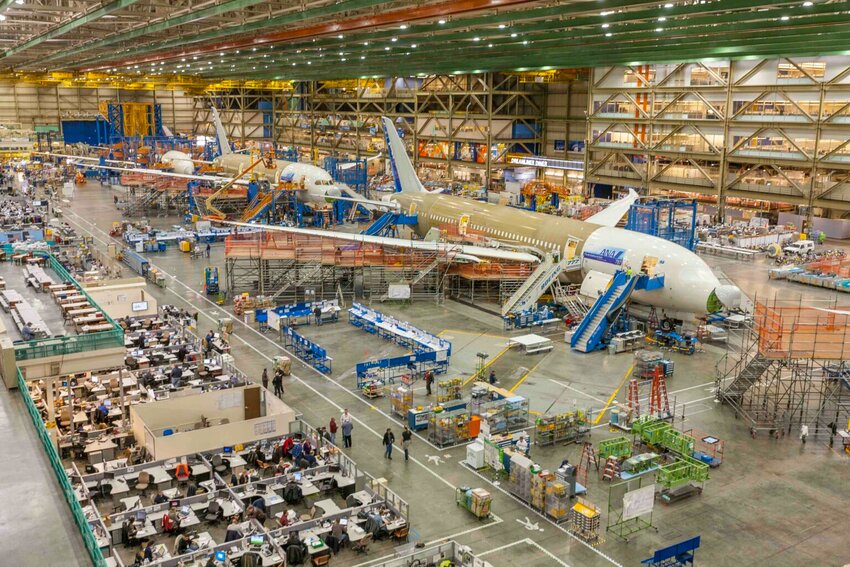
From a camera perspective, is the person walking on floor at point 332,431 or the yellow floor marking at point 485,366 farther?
the yellow floor marking at point 485,366

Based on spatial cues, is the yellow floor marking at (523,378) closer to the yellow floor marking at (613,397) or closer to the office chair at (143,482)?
the yellow floor marking at (613,397)

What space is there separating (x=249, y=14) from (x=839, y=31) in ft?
122

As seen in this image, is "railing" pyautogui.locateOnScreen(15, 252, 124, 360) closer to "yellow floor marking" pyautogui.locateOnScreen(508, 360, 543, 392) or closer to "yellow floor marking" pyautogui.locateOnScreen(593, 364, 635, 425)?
"yellow floor marking" pyautogui.locateOnScreen(508, 360, 543, 392)

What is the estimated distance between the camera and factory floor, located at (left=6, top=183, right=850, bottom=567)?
78.6 feet

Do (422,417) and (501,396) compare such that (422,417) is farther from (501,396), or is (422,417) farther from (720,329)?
(720,329)

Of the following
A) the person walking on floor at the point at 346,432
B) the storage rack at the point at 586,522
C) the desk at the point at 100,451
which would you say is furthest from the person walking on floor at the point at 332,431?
the storage rack at the point at 586,522

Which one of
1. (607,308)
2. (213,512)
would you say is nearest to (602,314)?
(607,308)

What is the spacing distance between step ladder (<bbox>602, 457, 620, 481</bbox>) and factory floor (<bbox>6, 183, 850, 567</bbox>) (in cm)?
39

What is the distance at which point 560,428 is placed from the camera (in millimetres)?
31875

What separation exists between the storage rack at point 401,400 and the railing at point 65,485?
14748 millimetres

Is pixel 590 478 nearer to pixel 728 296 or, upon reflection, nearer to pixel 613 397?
pixel 613 397

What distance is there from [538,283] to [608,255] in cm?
466

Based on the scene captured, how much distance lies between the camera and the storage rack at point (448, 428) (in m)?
31.6

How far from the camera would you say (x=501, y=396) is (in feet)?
114
